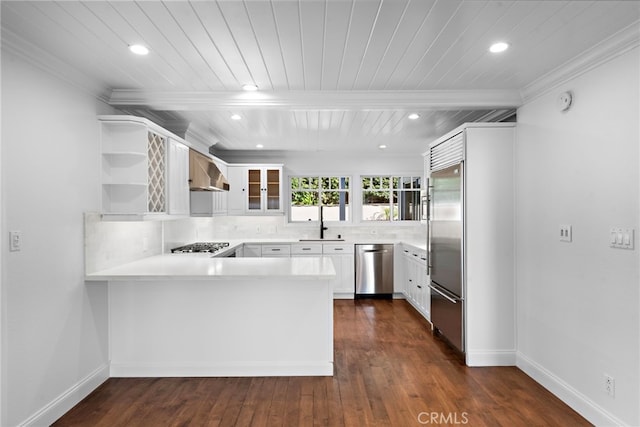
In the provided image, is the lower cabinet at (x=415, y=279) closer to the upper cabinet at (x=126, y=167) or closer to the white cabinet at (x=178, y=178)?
the white cabinet at (x=178, y=178)

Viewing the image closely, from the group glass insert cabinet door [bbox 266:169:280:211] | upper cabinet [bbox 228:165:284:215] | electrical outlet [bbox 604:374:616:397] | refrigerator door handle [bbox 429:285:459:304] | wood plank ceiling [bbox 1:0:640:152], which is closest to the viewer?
wood plank ceiling [bbox 1:0:640:152]

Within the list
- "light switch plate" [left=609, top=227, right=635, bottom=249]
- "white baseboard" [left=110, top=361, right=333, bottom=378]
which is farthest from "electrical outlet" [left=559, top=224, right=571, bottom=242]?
"white baseboard" [left=110, top=361, right=333, bottom=378]

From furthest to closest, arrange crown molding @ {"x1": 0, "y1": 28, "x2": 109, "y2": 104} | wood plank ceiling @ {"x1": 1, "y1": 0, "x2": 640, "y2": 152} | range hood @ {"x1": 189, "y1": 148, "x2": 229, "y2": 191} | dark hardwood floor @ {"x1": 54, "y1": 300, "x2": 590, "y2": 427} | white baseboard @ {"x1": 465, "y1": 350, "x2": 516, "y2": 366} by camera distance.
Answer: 1. range hood @ {"x1": 189, "y1": 148, "x2": 229, "y2": 191}
2. white baseboard @ {"x1": 465, "y1": 350, "x2": 516, "y2": 366}
3. dark hardwood floor @ {"x1": 54, "y1": 300, "x2": 590, "y2": 427}
4. crown molding @ {"x1": 0, "y1": 28, "x2": 109, "y2": 104}
5. wood plank ceiling @ {"x1": 1, "y1": 0, "x2": 640, "y2": 152}

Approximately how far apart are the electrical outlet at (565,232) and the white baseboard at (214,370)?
2085 mm

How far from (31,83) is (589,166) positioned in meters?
3.61

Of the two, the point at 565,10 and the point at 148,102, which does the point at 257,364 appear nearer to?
the point at 148,102

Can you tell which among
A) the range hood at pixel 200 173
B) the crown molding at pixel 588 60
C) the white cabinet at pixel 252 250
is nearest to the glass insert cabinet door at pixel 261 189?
the white cabinet at pixel 252 250

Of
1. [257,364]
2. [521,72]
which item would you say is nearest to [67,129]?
[257,364]

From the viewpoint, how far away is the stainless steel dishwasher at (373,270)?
554 cm

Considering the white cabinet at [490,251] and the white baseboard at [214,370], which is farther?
the white cabinet at [490,251]

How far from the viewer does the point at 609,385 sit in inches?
84.7

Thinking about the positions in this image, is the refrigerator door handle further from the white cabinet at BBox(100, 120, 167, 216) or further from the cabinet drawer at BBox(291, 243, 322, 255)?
the white cabinet at BBox(100, 120, 167, 216)

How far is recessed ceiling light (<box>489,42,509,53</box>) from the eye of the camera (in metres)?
2.13

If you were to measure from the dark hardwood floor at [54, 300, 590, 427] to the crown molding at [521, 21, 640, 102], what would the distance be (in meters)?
2.34
